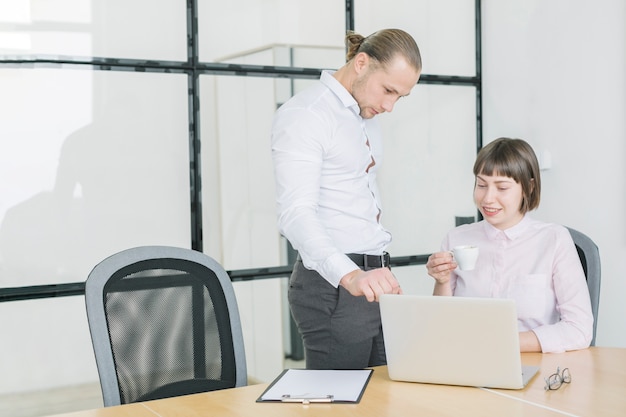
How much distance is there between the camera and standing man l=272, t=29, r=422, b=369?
2410 millimetres

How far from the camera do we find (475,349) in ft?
5.97

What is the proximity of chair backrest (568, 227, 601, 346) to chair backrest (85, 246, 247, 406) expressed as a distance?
1128 millimetres

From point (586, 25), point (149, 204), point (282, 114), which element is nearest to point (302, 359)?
point (149, 204)

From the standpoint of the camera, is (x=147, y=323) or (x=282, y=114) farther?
(x=282, y=114)

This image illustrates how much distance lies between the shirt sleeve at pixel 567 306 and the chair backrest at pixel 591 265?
195mm

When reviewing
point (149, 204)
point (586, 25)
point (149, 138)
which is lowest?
point (149, 204)

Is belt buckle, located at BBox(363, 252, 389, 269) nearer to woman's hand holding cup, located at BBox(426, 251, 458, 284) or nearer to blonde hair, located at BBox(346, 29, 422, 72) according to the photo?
woman's hand holding cup, located at BBox(426, 251, 458, 284)

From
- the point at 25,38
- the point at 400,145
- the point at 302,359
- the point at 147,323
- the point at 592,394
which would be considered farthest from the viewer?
the point at 400,145

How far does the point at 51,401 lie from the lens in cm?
→ 331

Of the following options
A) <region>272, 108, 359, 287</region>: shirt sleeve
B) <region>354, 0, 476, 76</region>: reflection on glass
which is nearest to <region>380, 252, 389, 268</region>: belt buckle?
<region>272, 108, 359, 287</region>: shirt sleeve

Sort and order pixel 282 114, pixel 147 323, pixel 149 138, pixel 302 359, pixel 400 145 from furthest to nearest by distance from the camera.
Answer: pixel 400 145, pixel 302 359, pixel 149 138, pixel 282 114, pixel 147 323

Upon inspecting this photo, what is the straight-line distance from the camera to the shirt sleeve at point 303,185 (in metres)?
2.28

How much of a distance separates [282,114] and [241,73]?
4.27 ft

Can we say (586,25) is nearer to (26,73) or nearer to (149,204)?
(149,204)
